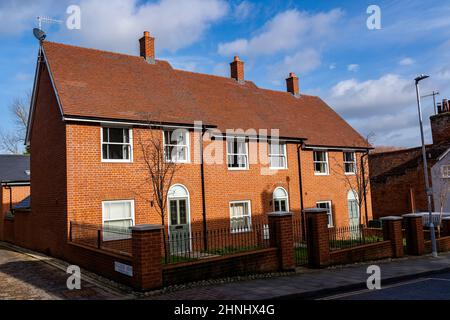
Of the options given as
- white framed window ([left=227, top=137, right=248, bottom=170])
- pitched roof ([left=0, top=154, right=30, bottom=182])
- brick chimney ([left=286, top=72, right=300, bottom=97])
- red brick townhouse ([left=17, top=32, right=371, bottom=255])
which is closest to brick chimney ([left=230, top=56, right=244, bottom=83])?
red brick townhouse ([left=17, top=32, right=371, bottom=255])

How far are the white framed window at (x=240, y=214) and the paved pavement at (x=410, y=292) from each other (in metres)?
8.11

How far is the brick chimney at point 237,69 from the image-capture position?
2398 cm

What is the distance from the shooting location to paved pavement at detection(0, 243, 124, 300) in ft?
29.7

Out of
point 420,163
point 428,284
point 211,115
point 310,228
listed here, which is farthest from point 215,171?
point 420,163

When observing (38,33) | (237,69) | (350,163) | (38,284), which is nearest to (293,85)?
(237,69)

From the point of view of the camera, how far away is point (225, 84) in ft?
74.9

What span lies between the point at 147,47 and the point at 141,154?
276 inches

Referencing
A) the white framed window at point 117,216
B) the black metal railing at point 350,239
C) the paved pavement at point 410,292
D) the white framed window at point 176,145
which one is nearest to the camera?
the paved pavement at point 410,292

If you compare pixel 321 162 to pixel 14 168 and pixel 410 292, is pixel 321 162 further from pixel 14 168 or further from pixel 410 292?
pixel 14 168

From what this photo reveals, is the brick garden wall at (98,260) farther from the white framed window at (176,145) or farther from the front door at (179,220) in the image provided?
the white framed window at (176,145)

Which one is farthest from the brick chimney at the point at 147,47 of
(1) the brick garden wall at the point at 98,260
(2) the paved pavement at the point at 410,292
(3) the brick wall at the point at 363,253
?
(2) the paved pavement at the point at 410,292

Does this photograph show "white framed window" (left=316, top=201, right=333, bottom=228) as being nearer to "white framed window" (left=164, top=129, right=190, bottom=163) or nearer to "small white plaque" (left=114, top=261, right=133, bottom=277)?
"white framed window" (left=164, top=129, right=190, bottom=163)
